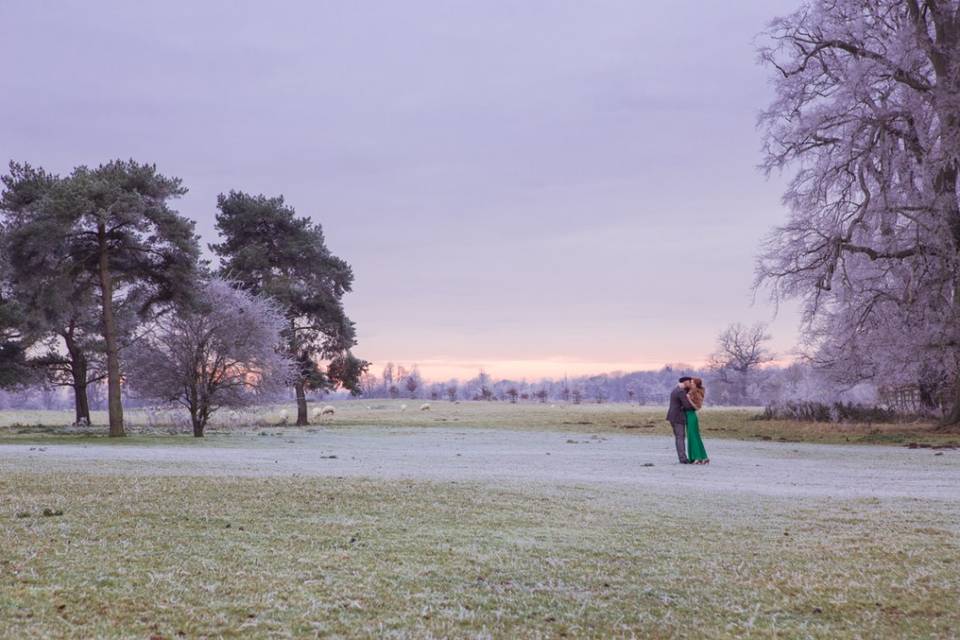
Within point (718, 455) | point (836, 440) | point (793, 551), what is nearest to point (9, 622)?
point (793, 551)

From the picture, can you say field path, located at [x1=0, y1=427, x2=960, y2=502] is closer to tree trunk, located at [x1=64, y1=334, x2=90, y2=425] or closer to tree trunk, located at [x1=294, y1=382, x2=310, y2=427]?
tree trunk, located at [x1=294, y1=382, x2=310, y2=427]

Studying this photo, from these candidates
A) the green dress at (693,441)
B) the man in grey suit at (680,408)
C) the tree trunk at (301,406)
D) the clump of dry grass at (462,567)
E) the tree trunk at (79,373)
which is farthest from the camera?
the tree trunk at (301,406)

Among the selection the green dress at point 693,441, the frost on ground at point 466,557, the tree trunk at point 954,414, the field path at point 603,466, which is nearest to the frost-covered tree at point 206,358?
the field path at point 603,466

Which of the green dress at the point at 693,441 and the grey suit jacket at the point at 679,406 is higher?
the grey suit jacket at the point at 679,406

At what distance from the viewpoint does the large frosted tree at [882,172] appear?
2920cm

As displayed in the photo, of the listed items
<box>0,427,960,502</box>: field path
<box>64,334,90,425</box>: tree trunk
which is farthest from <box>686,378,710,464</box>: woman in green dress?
<box>64,334,90,425</box>: tree trunk

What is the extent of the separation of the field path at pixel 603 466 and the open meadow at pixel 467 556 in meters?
0.24

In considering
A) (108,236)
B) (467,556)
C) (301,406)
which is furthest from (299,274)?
(467,556)

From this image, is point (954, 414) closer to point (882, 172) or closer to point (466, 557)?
point (882, 172)

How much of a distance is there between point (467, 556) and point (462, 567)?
44 centimetres

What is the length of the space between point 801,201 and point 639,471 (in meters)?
20.1

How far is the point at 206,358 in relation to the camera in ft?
111

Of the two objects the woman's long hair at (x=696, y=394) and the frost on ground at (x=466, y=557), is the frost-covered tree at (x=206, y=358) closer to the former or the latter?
the frost on ground at (x=466, y=557)

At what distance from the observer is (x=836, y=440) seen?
29.2 m
